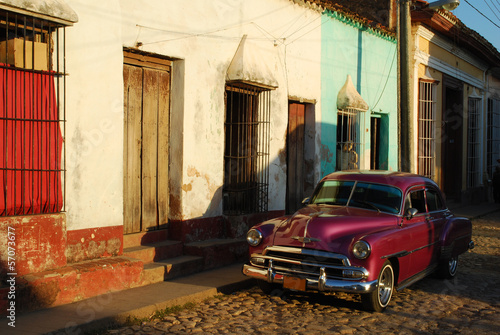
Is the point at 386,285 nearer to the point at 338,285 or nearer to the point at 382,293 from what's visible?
the point at 382,293

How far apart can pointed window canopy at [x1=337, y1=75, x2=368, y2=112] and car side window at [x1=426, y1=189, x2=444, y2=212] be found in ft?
15.4

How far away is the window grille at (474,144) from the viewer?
67.4 ft

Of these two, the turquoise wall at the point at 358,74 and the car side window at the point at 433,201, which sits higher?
the turquoise wall at the point at 358,74

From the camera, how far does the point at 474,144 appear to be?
69.1ft

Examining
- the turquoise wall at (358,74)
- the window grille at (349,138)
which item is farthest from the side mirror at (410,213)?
the window grille at (349,138)

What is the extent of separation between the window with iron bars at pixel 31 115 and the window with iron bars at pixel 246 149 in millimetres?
3364

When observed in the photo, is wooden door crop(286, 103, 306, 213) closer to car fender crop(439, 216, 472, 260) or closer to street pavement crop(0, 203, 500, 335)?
car fender crop(439, 216, 472, 260)

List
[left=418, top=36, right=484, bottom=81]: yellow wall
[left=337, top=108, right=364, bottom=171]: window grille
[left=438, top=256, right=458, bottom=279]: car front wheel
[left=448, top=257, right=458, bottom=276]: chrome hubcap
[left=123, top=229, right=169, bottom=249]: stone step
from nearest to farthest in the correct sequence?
[left=123, top=229, right=169, bottom=249]: stone step → [left=438, top=256, right=458, bottom=279]: car front wheel → [left=448, top=257, right=458, bottom=276]: chrome hubcap → [left=337, top=108, right=364, bottom=171]: window grille → [left=418, top=36, right=484, bottom=81]: yellow wall

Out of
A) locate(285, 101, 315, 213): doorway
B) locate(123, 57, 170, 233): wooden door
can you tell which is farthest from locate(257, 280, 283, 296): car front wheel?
locate(285, 101, 315, 213): doorway

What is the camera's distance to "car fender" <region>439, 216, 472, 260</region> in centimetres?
743

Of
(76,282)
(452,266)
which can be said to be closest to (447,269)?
(452,266)

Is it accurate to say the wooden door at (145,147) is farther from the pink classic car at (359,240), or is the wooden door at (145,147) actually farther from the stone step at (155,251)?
the pink classic car at (359,240)

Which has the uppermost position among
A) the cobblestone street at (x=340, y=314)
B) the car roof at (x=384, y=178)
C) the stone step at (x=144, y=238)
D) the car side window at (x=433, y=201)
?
the car roof at (x=384, y=178)

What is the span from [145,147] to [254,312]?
119 inches
